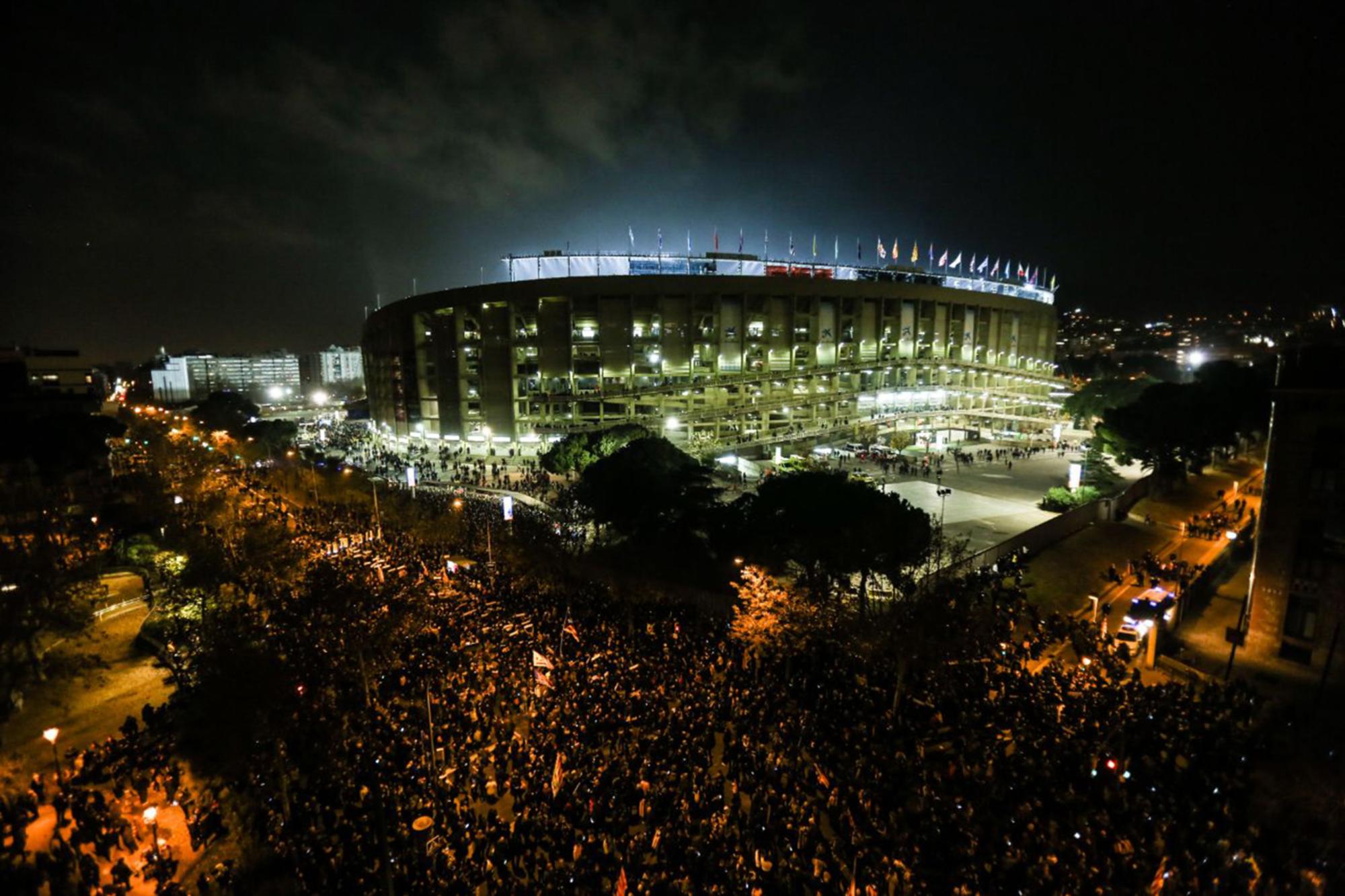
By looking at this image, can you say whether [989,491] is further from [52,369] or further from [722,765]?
[52,369]

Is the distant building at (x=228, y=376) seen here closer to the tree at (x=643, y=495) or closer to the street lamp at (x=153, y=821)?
the tree at (x=643, y=495)

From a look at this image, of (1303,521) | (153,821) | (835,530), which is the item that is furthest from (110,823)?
(1303,521)

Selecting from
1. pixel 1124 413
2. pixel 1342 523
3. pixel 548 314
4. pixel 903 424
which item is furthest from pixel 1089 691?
pixel 548 314

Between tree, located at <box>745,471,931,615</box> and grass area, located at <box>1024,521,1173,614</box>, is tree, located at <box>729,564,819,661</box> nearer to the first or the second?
tree, located at <box>745,471,931,615</box>

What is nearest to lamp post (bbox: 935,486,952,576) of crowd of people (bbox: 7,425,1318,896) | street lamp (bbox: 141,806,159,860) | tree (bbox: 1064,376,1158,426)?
crowd of people (bbox: 7,425,1318,896)

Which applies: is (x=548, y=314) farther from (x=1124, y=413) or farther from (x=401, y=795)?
(x=401, y=795)

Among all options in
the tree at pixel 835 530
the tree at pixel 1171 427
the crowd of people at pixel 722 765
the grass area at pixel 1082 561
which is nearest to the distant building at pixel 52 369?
the crowd of people at pixel 722 765
